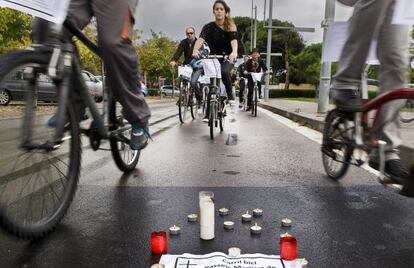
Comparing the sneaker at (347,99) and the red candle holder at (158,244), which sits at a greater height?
the sneaker at (347,99)

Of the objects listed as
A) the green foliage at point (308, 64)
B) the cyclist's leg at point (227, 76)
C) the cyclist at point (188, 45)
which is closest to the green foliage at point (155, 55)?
the green foliage at point (308, 64)

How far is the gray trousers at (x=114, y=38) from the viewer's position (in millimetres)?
2818

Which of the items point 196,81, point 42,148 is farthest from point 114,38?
point 196,81

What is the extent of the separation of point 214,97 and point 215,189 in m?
3.99

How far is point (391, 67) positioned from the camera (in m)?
→ 2.86

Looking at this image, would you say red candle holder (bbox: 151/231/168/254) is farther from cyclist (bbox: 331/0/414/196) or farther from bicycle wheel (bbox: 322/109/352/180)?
bicycle wheel (bbox: 322/109/352/180)

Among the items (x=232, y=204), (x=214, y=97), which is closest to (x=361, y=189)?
(x=232, y=204)

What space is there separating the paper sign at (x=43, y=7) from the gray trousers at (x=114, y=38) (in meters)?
0.37

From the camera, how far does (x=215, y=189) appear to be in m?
3.57

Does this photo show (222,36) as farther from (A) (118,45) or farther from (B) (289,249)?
(B) (289,249)

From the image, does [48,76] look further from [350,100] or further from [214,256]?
[350,100]

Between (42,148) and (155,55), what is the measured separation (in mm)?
46999

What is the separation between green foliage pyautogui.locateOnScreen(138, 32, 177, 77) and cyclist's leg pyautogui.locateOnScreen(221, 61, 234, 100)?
40530 millimetres

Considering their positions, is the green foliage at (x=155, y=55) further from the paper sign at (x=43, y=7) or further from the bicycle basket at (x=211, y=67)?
the paper sign at (x=43, y=7)
